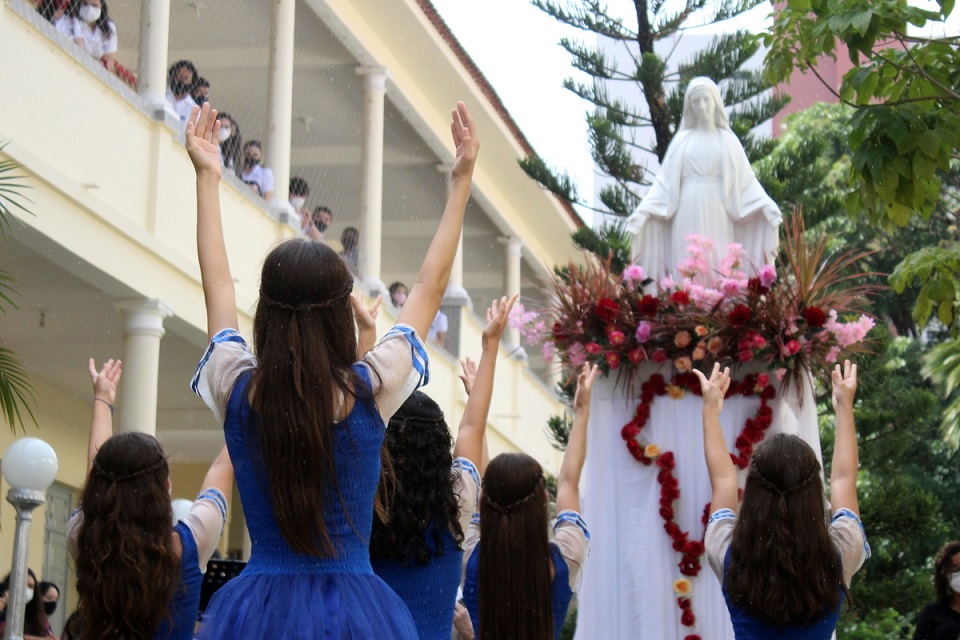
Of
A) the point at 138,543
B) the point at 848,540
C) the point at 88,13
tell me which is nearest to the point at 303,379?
the point at 138,543

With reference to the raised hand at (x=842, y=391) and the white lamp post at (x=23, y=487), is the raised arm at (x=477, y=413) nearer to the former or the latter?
the raised hand at (x=842, y=391)

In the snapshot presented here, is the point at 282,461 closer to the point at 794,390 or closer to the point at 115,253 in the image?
the point at 794,390

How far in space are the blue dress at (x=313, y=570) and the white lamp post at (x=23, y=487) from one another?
4.48 metres

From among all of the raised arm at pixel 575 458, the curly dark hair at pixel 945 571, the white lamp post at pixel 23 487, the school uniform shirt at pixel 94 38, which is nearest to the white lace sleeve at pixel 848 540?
the raised arm at pixel 575 458

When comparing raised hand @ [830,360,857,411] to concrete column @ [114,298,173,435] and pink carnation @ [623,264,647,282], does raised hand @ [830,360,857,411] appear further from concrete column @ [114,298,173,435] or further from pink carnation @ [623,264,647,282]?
concrete column @ [114,298,173,435]

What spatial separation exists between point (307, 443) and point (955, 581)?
448 cm

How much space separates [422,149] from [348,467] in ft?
53.1

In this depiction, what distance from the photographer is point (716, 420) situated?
4.48 meters

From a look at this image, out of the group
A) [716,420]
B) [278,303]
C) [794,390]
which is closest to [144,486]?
[278,303]

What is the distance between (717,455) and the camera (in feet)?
14.1

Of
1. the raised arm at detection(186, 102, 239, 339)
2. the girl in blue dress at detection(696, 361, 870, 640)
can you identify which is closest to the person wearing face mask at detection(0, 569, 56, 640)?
the girl in blue dress at detection(696, 361, 870, 640)

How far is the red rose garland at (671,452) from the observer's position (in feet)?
23.7

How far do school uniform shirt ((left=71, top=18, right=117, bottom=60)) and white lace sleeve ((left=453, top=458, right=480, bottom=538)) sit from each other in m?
Result: 6.88

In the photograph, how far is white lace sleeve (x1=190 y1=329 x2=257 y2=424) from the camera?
2732 millimetres
